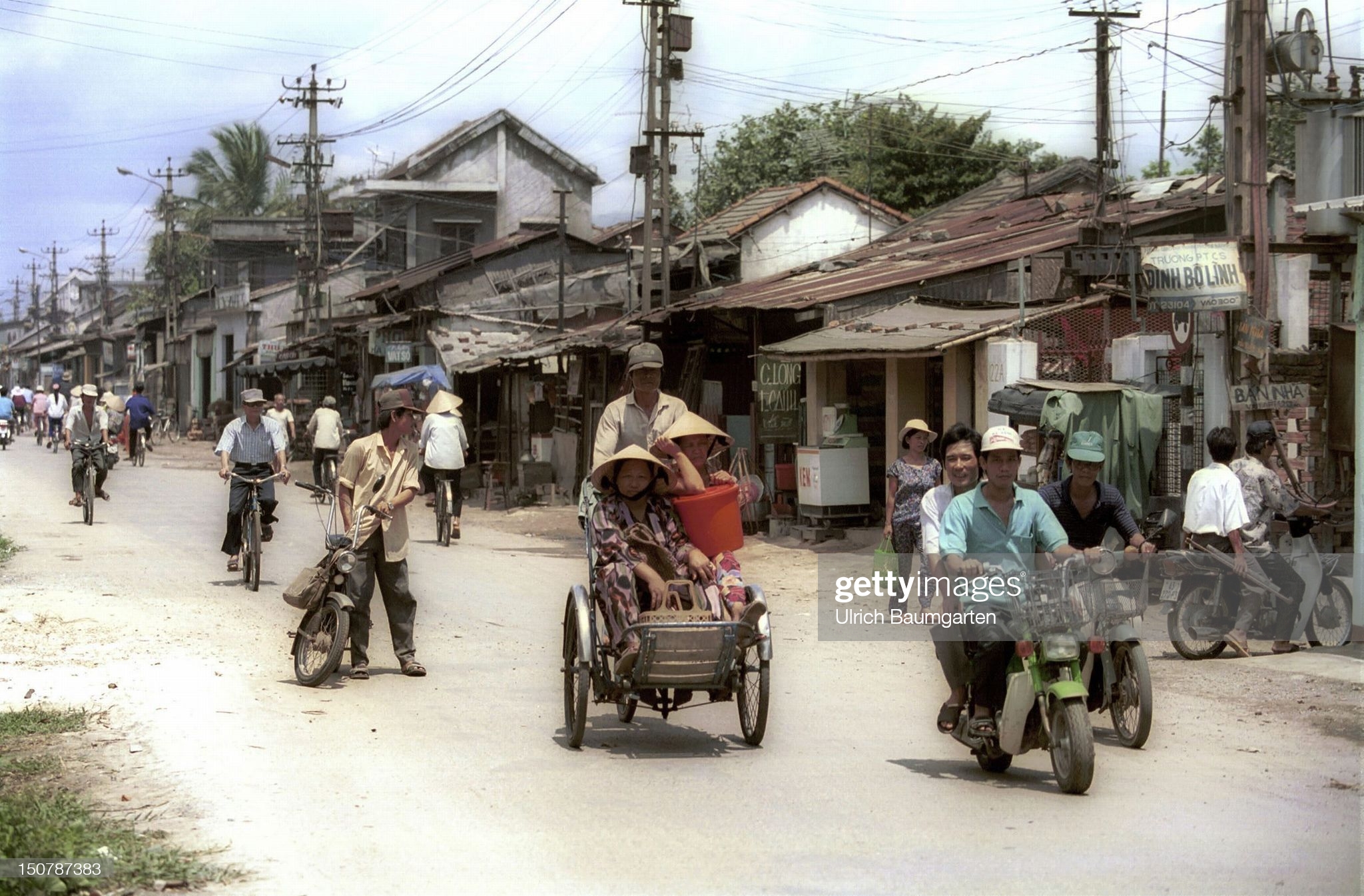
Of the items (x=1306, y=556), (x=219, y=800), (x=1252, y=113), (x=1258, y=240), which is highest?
(x=1252, y=113)

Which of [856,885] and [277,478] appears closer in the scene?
[856,885]

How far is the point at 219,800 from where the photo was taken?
6.61 m

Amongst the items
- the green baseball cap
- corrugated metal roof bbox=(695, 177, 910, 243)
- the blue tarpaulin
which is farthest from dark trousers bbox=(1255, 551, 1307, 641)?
corrugated metal roof bbox=(695, 177, 910, 243)

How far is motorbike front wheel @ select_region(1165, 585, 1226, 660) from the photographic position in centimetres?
1116

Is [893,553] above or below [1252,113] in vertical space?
below

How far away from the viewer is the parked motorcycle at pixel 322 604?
31.4 ft

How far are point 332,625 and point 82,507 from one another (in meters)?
A: 13.5

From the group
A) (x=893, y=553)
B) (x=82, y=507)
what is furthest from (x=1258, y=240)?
(x=82, y=507)

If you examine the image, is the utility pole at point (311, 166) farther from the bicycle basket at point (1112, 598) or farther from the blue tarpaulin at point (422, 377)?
the bicycle basket at point (1112, 598)

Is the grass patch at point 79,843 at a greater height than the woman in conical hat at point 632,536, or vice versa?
the woman in conical hat at point 632,536

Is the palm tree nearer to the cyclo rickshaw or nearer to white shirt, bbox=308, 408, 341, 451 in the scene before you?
white shirt, bbox=308, 408, 341, 451

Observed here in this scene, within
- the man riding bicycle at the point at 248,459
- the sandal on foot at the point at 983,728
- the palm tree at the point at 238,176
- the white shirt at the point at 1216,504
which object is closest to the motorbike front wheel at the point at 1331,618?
the white shirt at the point at 1216,504

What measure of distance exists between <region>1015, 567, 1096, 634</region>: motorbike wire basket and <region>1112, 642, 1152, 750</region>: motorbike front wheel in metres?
0.87

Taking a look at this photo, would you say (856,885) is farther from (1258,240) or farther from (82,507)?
(82,507)
